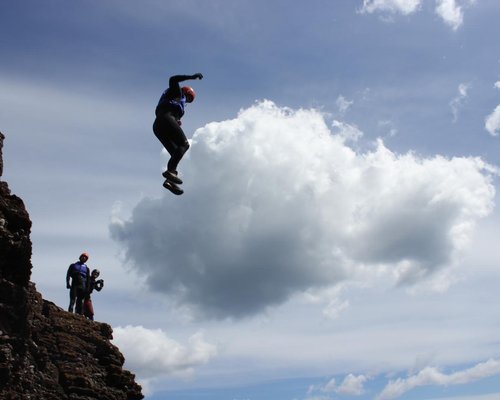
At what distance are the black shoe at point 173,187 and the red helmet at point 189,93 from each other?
2.33 metres

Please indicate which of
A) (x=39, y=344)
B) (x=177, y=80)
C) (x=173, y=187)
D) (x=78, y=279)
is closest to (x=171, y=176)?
(x=173, y=187)

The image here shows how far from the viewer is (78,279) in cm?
2150

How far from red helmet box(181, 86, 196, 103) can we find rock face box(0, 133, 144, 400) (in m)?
4.46

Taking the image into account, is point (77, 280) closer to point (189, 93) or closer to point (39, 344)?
point (39, 344)

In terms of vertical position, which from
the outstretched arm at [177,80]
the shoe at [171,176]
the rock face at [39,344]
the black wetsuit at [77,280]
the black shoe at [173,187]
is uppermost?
the outstretched arm at [177,80]

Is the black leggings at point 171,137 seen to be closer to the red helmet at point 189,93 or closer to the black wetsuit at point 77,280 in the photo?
the red helmet at point 189,93

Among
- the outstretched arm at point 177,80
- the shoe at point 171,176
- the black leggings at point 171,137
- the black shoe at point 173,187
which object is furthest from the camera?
the black leggings at point 171,137

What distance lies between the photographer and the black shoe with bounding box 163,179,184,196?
1261 cm

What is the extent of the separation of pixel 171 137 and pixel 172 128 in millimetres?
258

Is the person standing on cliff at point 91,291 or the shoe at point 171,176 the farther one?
the person standing on cliff at point 91,291

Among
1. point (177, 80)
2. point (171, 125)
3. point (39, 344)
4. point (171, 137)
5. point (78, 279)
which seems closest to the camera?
point (177, 80)

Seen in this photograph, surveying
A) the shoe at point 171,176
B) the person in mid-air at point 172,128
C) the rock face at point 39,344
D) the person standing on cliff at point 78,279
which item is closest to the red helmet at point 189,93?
the person in mid-air at point 172,128

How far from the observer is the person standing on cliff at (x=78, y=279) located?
70.5 feet

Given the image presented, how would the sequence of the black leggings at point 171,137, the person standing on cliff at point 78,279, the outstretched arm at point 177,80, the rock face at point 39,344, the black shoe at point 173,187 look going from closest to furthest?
the rock face at point 39,344 → the outstretched arm at point 177,80 → the black shoe at point 173,187 → the black leggings at point 171,137 → the person standing on cliff at point 78,279
